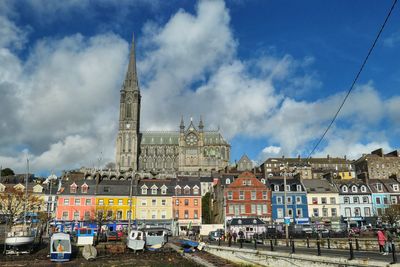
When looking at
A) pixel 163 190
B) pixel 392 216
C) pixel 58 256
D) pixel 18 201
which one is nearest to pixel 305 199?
pixel 392 216

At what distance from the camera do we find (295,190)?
220ft

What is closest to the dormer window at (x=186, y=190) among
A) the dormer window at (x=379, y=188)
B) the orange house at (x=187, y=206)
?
the orange house at (x=187, y=206)

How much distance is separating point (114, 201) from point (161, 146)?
316 feet

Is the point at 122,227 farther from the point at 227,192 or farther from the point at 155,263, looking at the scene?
the point at 155,263

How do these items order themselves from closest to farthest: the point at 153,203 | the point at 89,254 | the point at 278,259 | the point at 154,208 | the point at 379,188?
the point at 278,259 < the point at 89,254 < the point at 379,188 < the point at 154,208 < the point at 153,203

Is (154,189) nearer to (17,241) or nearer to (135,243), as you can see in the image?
(135,243)

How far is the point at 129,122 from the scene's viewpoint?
166625mm

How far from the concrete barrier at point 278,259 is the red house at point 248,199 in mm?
29214

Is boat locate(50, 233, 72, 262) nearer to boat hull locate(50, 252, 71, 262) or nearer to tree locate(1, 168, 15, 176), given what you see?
boat hull locate(50, 252, 71, 262)

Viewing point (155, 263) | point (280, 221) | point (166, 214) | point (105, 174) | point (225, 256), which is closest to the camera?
point (155, 263)

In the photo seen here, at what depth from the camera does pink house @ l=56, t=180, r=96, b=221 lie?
221 ft

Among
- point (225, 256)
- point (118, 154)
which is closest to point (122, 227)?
point (225, 256)

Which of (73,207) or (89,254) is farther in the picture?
(73,207)

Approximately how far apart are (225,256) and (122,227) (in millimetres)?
39765
